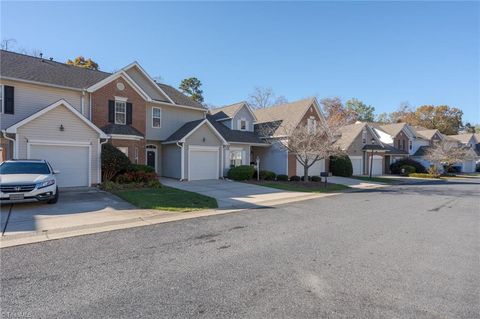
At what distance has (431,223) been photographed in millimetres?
8938

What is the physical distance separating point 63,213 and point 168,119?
13.7 meters

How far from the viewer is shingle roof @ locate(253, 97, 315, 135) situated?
25.2 meters

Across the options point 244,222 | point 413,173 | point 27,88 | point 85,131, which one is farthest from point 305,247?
point 413,173

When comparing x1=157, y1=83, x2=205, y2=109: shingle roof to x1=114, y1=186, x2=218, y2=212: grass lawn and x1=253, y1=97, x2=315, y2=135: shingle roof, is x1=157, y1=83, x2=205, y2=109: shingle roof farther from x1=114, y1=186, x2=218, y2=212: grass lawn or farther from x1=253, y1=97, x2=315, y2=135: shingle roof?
x1=114, y1=186, x2=218, y2=212: grass lawn

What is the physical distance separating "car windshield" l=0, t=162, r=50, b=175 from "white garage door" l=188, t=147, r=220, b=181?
32.5 ft

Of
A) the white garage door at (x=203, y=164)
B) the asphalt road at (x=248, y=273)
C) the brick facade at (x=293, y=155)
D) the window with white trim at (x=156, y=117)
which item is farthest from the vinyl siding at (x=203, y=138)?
the asphalt road at (x=248, y=273)

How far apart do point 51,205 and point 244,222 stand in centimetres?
721

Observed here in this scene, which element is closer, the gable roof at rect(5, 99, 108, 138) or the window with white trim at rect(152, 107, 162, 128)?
the gable roof at rect(5, 99, 108, 138)

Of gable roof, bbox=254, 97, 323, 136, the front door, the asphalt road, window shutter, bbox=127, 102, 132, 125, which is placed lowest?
the asphalt road

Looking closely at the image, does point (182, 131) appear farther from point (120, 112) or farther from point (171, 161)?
point (120, 112)

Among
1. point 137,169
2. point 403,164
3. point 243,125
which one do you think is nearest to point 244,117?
point 243,125

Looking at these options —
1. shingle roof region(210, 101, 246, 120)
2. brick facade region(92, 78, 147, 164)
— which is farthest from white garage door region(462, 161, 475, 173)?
brick facade region(92, 78, 147, 164)

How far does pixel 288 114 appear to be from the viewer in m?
26.8

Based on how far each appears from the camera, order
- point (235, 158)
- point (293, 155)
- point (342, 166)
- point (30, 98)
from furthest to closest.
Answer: point (342, 166) → point (293, 155) → point (235, 158) → point (30, 98)
